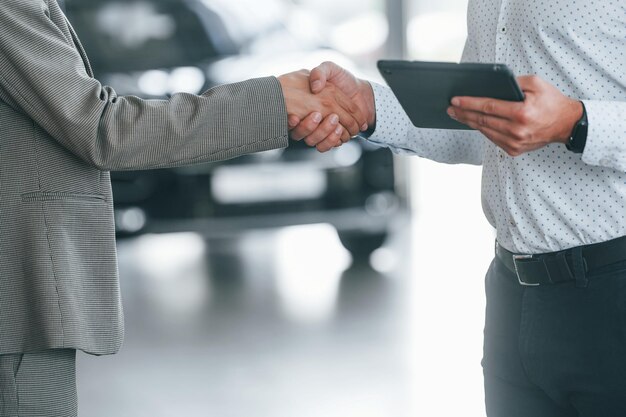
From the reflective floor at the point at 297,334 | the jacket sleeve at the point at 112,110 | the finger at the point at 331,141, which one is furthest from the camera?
the reflective floor at the point at 297,334

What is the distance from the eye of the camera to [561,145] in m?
1.60

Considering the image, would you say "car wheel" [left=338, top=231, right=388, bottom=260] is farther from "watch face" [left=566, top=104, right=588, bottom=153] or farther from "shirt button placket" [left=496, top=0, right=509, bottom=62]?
"watch face" [left=566, top=104, right=588, bottom=153]

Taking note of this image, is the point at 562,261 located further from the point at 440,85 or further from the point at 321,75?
the point at 321,75

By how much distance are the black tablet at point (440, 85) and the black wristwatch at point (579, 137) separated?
11 centimetres

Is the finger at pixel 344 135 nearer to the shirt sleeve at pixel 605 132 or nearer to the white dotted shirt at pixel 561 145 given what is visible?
the white dotted shirt at pixel 561 145

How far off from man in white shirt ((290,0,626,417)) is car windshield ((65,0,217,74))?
3735 millimetres

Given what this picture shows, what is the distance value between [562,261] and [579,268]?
0.10 ft

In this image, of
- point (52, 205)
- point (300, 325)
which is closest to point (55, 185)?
point (52, 205)

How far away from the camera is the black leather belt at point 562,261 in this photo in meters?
1.53

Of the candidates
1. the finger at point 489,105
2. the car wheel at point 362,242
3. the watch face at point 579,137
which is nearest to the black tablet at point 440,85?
the finger at point 489,105

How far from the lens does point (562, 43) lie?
157 centimetres

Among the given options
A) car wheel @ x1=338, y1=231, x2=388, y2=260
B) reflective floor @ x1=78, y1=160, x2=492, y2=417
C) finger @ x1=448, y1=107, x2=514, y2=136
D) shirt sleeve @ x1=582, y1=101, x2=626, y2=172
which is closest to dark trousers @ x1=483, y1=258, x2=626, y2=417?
shirt sleeve @ x1=582, y1=101, x2=626, y2=172

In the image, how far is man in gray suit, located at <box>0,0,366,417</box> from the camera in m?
1.51

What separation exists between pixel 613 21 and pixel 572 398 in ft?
2.17
